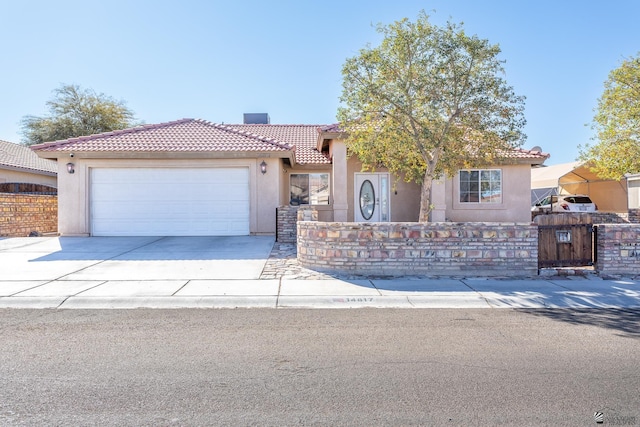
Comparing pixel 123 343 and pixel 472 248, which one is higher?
pixel 472 248

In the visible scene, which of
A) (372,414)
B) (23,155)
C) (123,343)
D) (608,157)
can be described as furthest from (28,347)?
(23,155)

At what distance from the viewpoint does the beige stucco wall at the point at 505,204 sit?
52.1 ft

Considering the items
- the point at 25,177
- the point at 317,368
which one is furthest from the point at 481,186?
the point at 25,177

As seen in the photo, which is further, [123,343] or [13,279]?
[13,279]

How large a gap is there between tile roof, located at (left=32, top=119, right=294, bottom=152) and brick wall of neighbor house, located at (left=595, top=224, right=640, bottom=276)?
975 centimetres

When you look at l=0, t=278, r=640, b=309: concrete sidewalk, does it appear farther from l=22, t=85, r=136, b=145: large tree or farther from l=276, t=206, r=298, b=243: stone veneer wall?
l=22, t=85, r=136, b=145: large tree

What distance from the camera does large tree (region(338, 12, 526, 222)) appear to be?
31.4 ft

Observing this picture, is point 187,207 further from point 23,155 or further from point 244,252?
point 23,155

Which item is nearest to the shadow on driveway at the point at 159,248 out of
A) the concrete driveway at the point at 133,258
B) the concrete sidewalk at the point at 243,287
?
the concrete driveway at the point at 133,258

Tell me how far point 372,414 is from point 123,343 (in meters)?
3.18

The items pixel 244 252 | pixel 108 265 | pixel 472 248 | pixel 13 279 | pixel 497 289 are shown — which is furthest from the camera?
pixel 244 252

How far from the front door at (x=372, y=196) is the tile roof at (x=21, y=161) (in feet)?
54.2

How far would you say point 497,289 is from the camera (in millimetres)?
7582

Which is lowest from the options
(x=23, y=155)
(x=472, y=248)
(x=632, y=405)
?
(x=632, y=405)
